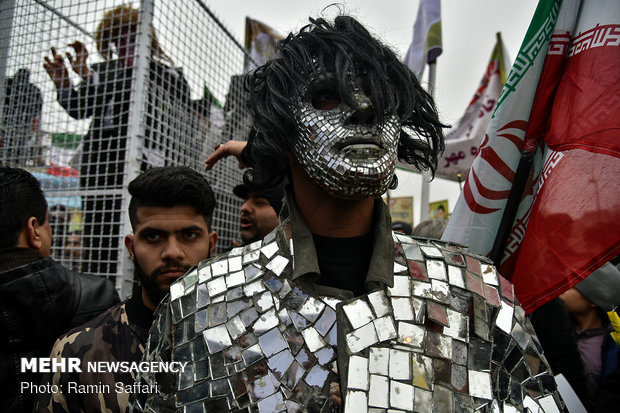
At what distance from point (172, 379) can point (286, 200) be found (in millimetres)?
687

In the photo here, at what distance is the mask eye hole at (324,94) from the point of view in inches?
53.4

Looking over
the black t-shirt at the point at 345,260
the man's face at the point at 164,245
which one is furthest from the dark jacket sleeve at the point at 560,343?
the man's face at the point at 164,245

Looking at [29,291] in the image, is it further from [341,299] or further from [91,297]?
[341,299]

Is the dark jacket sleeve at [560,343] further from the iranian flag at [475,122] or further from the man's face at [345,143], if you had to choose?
the iranian flag at [475,122]

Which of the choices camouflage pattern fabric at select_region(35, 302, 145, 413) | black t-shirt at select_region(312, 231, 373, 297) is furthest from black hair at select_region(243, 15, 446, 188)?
camouflage pattern fabric at select_region(35, 302, 145, 413)

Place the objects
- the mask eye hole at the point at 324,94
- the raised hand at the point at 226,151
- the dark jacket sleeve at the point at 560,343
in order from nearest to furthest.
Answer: the mask eye hole at the point at 324,94
the dark jacket sleeve at the point at 560,343
the raised hand at the point at 226,151

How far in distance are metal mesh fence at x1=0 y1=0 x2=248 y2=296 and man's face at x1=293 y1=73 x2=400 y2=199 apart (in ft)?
5.47

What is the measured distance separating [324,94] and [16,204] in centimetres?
184

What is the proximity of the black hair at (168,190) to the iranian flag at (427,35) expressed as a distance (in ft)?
12.3

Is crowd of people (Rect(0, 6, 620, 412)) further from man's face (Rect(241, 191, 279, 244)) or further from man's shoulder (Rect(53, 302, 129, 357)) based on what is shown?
man's face (Rect(241, 191, 279, 244))

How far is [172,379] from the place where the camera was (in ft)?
4.29

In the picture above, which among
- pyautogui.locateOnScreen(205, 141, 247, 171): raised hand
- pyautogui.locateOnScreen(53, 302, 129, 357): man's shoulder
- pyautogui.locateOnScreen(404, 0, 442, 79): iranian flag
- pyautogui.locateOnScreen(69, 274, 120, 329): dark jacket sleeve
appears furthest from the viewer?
pyautogui.locateOnScreen(404, 0, 442, 79): iranian flag

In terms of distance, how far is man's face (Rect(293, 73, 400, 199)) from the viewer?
4.11ft

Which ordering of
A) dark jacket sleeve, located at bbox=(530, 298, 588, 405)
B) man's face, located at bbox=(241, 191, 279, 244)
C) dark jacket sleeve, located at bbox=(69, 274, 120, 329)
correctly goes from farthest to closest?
man's face, located at bbox=(241, 191, 279, 244) < dark jacket sleeve, located at bbox=(530, 298, 588, 405) < dark jacket sleeve, located at bbox=(69, 274, 120, 329)
